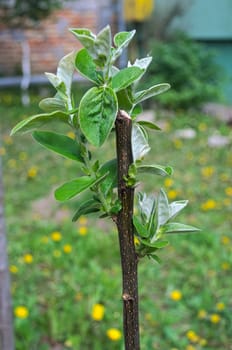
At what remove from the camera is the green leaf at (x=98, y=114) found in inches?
22.5

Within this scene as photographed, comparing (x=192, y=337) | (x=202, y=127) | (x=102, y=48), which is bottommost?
(x=192, y=337)

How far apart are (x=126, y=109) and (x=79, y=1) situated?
862 cm

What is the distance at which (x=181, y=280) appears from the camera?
8.77ft

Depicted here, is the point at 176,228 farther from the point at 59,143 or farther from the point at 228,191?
the point at 228,191

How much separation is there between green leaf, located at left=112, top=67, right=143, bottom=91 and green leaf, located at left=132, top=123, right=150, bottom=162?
0.05m

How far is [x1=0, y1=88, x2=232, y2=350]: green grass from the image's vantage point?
2.17 meters

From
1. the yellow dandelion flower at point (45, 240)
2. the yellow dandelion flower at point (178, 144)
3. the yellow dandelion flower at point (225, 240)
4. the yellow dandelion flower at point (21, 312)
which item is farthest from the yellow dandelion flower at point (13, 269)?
the yellow dandelion flower at point (178, 144)

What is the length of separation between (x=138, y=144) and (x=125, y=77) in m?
0.08

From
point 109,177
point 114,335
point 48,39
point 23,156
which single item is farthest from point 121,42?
point 48,39

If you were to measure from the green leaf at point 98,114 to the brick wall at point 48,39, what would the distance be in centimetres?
853

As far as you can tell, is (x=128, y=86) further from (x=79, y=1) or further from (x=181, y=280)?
(x=79, y=1)

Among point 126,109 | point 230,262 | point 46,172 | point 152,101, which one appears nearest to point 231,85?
point 152,101

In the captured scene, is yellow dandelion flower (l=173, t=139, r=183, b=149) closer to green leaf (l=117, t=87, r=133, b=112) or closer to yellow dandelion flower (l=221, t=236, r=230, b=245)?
yellow dandelion flower (l=221, t=236, r=230, b=245)

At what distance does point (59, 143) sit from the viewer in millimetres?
691
